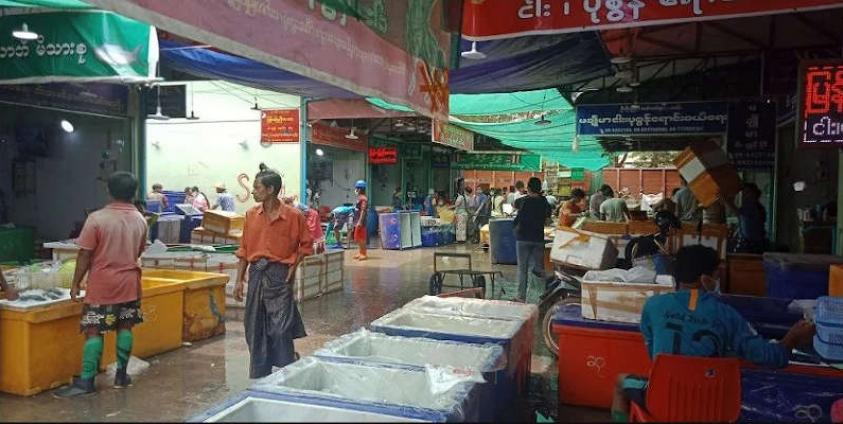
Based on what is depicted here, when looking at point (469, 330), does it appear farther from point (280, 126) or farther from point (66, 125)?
point (280, 126)

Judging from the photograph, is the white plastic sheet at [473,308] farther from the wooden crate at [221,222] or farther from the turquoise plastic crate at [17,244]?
the turquoise plastic crate at [17,244]

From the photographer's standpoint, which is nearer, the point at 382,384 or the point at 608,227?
the point at 382,384

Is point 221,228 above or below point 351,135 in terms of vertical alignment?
below

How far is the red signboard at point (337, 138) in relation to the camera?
17797 mm

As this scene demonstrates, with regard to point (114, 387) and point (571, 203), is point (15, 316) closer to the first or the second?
point (114, 387)

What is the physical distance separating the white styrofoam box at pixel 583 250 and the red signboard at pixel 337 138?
11.9 meters

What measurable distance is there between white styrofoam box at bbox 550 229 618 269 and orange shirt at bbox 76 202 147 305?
4014 millimetres

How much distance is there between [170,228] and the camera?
48.8 ft

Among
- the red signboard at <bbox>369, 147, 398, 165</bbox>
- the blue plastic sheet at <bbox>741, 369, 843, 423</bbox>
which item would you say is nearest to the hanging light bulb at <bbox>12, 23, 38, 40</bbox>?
the blue plastic sheet at <bbox>741, 369, 843, 423</bbox>

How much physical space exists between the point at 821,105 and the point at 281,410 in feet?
17.0

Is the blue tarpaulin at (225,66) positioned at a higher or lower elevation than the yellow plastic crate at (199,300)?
Result: higher

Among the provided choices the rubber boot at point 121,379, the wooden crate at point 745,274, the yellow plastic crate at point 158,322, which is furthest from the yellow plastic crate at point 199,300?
the wooden crate at point 745,274

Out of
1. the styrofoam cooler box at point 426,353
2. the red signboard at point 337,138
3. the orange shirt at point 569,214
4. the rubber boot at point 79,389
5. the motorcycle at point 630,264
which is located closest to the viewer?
the styrofoam cooler box at point 426,353

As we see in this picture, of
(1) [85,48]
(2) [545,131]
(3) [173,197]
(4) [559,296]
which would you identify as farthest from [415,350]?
(3) [173,197]
